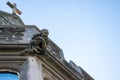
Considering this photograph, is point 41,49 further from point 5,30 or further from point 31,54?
point 5,30

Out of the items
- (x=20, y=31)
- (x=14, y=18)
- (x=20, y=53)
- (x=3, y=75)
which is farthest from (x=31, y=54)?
(x=14, y=18)

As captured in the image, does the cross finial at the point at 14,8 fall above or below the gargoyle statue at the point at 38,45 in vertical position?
above

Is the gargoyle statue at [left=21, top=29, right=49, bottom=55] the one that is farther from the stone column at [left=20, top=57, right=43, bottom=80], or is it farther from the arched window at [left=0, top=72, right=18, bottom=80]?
the arched window at [left=0, top=72, right=18, bottom=80]

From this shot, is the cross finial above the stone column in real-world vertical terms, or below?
above

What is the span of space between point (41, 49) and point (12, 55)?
34.6 inches

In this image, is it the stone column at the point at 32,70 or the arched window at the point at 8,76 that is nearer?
the stone column at the point at 32,70

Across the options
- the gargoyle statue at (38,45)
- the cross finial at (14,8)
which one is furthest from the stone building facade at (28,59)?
the cross finial at (14,8)

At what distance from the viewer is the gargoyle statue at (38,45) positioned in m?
10.8

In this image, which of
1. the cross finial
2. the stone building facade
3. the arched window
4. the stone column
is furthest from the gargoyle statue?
the cross finial

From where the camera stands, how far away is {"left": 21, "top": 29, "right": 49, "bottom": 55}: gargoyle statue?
35.5 ft

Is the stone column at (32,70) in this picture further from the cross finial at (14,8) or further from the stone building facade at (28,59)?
the cross finial at (14,8)

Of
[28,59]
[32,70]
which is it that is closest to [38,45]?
[28,59]

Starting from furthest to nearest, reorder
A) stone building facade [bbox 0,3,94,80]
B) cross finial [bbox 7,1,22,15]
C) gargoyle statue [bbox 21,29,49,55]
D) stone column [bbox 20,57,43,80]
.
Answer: cross finial [bbox 7,1,22,15], gargoyle statue [bbox 21,29,49,55], stone building facade [bbox 0,3,94,80], stone column [bbox 20,57,43,80]

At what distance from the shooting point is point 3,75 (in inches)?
404
